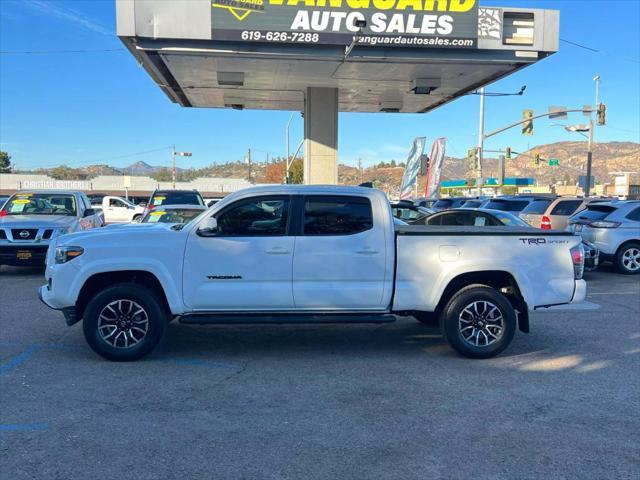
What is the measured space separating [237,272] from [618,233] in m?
10.5

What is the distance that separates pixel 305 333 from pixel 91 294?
2.76 meters

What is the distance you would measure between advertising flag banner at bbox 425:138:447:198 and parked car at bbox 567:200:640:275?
791 inches

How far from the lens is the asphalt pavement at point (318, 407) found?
12.6 ft

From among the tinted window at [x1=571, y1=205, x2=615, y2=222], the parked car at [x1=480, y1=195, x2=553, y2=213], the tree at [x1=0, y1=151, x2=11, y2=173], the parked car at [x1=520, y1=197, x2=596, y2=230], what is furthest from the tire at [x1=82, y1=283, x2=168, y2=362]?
the tree at [x1=0, y1=151, x2=11, y2=173]

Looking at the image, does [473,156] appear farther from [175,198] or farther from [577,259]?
[577,259]

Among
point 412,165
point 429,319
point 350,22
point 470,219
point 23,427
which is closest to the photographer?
point 23,427

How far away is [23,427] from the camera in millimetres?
4352

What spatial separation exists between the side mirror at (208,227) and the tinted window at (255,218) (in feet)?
0.33

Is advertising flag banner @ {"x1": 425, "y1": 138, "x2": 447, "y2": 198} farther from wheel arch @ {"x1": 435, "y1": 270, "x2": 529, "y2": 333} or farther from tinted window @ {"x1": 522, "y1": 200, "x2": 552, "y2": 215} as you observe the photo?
wheel arch @ {"x1": 435, "y1": 270, "x2": 529, "y2": 333}

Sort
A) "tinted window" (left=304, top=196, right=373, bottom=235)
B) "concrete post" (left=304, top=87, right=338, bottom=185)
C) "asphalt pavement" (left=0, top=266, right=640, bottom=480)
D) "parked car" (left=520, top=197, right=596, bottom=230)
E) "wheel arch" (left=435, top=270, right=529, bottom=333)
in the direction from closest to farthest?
"asphalt pavement" (left=0, top=266, right=640, bottom=480) → "tinted window" (left=304, top=196, right=373, bottom=235) → "wheel arch" (left=435, top=270, right=529, bottom=333) → "parked car" (left=520, top=197, right=596, bottom=230) → "concrete post" (left=304, top=87, right=338, bottom=185)

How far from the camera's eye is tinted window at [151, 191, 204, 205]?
62.5ft

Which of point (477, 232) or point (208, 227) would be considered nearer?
point (208, 227)

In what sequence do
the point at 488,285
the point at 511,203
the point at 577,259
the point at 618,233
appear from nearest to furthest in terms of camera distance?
1. the point at 577,259
2. the point at 488,285
3. the point at 618,233
4. the point at 511,203

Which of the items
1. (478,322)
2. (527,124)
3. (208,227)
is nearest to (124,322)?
(208,227)
